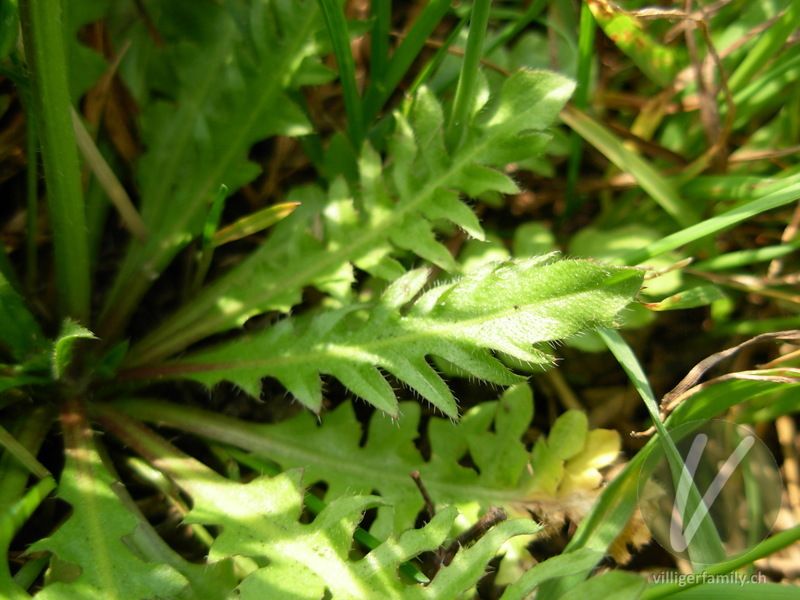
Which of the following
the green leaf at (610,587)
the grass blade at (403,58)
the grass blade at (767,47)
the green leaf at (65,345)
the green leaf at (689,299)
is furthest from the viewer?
the grass blade at (767,47)

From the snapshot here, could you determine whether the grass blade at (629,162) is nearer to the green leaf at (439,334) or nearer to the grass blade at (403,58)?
the grass blade at (403,58)

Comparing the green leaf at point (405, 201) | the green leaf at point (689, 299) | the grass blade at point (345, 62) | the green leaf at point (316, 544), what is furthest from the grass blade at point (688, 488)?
the grass blade at point (345, 62)

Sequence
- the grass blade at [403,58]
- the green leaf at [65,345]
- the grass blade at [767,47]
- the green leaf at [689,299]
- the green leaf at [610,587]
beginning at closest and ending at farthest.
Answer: the green leaf at [610,587], the green leaf at [65,345], the green leaf at [689,299], the grass blade at [403,58], the grass blade at [767,47]

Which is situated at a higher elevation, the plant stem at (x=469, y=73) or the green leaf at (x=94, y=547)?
the plant stem at (x=469, y=73)

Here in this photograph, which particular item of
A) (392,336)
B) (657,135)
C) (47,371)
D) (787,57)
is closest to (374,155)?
(392,336)

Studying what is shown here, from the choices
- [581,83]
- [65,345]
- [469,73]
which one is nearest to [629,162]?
[581,83]

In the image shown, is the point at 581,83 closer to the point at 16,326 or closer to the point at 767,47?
the point at 767,47
